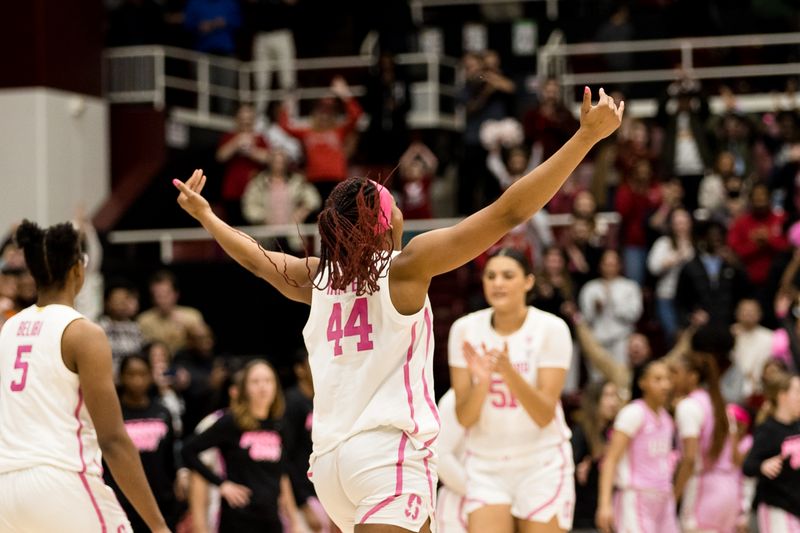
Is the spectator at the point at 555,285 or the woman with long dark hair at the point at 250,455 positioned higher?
the spectator at the point at 555,285

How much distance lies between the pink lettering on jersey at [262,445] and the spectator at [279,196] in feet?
20.3

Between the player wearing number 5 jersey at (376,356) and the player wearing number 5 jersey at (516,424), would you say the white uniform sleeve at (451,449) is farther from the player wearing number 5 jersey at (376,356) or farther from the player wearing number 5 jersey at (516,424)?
the player wearing number 5 jersey at (376,356)

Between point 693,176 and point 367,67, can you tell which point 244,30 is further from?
point 693,176

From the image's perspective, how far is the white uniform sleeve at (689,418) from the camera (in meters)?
11.0

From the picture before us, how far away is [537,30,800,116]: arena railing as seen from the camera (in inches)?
742

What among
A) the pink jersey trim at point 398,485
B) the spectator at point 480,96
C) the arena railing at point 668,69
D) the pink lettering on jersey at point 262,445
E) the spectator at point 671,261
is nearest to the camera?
the pink jersey trim at point 398,485

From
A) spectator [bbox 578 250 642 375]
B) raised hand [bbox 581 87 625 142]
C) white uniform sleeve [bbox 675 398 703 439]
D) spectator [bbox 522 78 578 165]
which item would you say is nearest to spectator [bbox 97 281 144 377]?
spectator [bbox 578 250 642 375]

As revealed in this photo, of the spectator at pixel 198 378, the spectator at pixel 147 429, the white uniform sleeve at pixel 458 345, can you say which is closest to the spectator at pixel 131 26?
the spectator at pixel 198 378

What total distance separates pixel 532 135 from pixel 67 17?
6024 mm

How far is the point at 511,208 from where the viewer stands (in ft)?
17.3

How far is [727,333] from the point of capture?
1288 centimetres

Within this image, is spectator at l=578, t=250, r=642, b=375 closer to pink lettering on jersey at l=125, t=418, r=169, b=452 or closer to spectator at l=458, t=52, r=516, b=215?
spectator at l=458, t=52, r=516, b=215

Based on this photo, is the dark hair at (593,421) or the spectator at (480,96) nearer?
the dark hair at (593,421)

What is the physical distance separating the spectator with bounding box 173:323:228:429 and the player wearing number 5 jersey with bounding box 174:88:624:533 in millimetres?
7505
